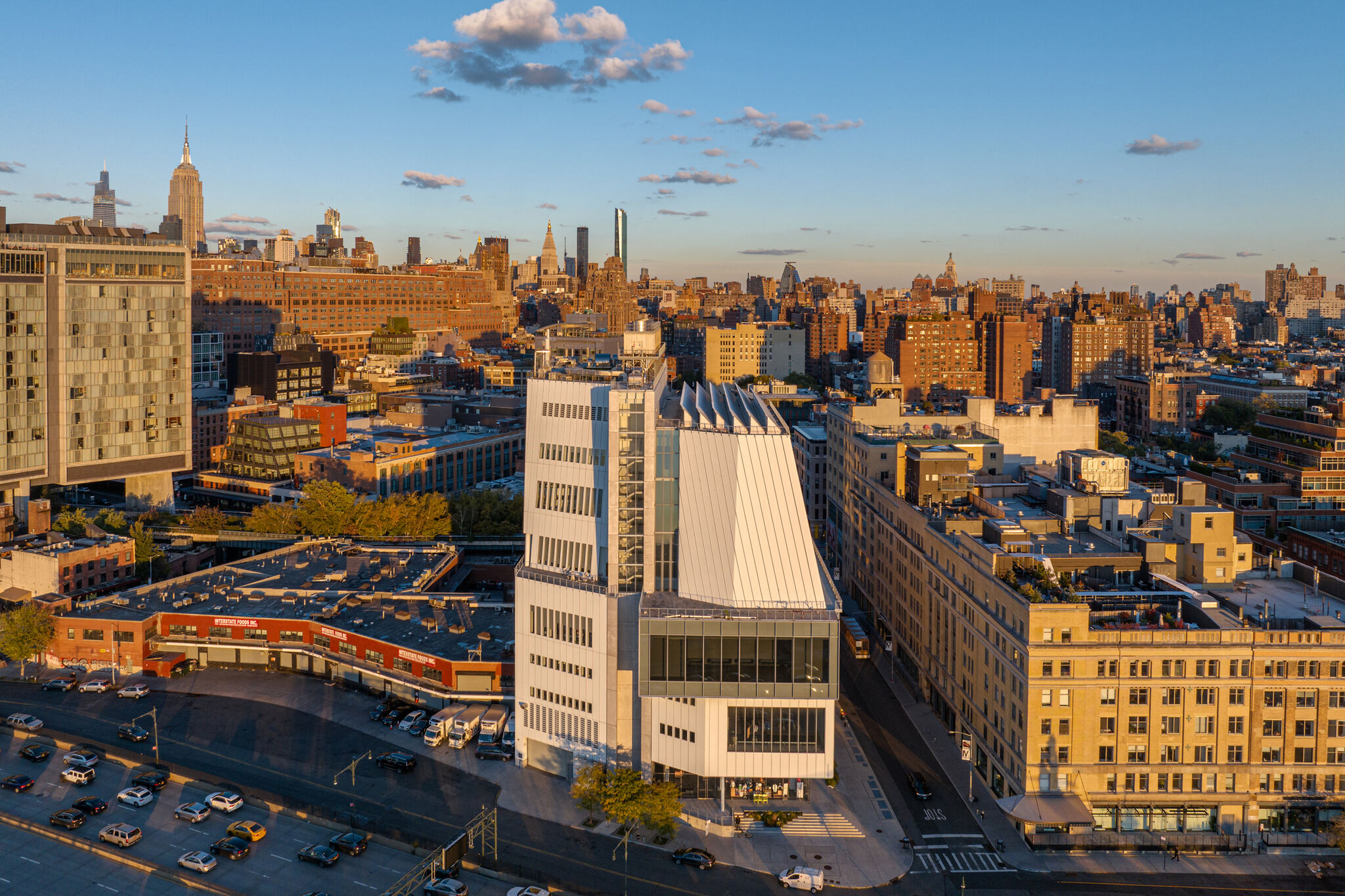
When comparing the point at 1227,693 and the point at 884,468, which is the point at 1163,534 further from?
the point at 884,468

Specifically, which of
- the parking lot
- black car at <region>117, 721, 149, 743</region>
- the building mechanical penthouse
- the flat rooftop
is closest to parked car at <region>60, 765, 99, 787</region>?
the parking lot

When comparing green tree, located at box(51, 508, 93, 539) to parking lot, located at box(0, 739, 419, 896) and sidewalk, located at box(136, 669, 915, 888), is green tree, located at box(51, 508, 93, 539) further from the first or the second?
parking lot, located at box(0, 739, 419, 896)

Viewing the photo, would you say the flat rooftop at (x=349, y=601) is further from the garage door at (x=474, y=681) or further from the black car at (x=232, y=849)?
the black car at (x=232, y=849)

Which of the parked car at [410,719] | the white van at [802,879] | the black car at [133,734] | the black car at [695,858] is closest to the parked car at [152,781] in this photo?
the black car at [133,734]

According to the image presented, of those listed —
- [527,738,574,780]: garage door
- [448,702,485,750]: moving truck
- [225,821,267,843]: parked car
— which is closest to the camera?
[225,821,267,843]: parked car

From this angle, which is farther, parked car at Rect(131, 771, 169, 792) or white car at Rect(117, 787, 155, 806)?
parked car at Rect(131, 771, 169, 792)

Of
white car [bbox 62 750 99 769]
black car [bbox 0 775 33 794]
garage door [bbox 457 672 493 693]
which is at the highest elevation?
garage door [bbox 457 672 493 693]
